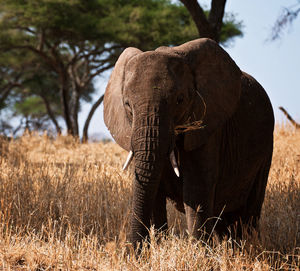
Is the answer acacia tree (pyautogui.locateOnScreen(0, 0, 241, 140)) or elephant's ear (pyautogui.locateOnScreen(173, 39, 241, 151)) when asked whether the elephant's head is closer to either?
elephant's ear (pyautogui.locateOnScreen(173, 39, 241, 151))

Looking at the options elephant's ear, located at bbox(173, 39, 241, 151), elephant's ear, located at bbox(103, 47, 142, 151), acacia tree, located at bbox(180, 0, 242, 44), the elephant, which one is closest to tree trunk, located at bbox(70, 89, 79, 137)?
acacia tree, located at bbox(180, 0, 242, 44)

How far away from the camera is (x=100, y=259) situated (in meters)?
3.62

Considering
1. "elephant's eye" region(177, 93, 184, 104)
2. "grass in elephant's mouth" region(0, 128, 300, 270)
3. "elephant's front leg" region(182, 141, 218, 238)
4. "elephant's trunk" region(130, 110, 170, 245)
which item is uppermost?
"elephant's eye" region(177, 93, 184, 104)

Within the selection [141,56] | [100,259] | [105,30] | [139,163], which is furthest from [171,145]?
[105,30]

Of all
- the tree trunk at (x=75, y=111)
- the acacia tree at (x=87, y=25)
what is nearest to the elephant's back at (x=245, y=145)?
the acacia tree at (x=87, y=25)

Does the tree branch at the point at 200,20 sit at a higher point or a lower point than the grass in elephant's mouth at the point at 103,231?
higher

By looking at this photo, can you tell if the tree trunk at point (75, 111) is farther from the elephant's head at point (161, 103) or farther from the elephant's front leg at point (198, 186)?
the elephant's front leg at point (198, 186)

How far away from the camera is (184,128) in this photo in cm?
336

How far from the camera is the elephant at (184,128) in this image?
10.1ft

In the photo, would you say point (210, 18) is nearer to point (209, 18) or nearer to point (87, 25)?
point (209, 18)

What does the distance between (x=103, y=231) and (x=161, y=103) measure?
7.96ft

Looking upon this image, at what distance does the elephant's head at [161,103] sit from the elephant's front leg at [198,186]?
147mm

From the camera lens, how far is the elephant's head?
10.0ft

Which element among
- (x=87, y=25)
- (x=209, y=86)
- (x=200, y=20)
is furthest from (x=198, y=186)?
(x=87, y=25)
